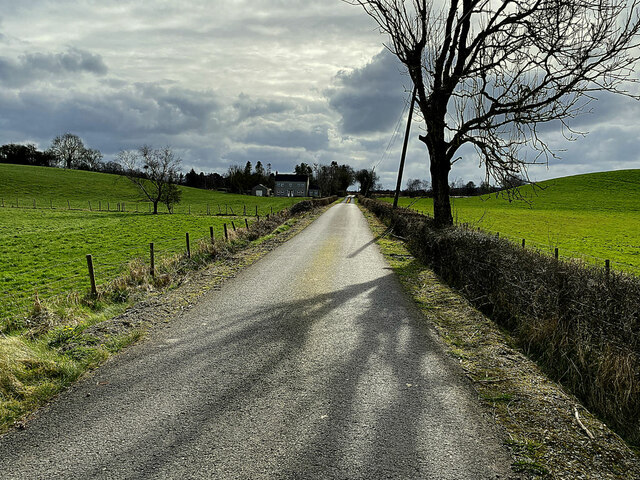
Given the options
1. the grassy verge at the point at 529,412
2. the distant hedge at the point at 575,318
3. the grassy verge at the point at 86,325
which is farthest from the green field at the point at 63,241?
the distant hedge at the point at 575,318

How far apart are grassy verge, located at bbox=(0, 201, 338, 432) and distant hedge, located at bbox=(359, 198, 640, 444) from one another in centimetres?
662

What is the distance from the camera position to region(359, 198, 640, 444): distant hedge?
485 cm

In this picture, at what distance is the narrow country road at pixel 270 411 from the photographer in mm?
3512

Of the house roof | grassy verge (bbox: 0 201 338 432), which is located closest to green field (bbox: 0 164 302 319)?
grassy verge (bbox: 0 201 338 432)

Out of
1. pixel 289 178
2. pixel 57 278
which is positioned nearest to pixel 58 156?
pixel 289 178

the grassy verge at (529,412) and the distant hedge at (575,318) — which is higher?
the distant hedge at (575,318)

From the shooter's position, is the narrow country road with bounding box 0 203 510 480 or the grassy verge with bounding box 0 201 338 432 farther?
the grassy verge with bounding box 0 201 338 432

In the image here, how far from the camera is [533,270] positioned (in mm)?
7254

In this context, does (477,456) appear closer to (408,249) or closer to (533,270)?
(533,270)

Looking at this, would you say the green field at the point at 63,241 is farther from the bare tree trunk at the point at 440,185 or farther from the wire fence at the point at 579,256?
the wire fence at the point at 579,256

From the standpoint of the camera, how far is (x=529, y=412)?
4.36m

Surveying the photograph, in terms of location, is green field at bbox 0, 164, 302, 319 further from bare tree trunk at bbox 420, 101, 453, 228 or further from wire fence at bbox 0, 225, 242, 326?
bare tree trunk at bbox 420, 101, 453, 228

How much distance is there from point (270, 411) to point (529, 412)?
2842 mm

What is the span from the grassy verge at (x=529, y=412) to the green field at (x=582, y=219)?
323cm
